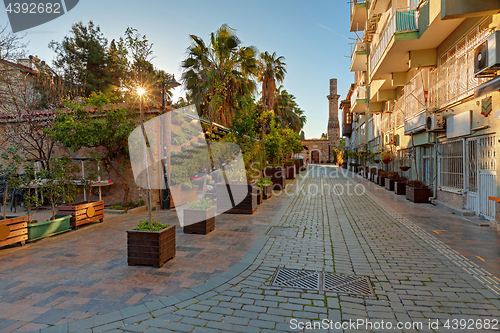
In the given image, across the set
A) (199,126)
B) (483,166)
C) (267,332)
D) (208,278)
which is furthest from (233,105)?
(267,332)

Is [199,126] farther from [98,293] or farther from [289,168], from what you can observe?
[289,168]

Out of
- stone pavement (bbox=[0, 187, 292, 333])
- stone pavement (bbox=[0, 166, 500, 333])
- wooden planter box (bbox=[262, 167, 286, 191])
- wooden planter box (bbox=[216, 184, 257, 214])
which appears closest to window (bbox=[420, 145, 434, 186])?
stone pavement (bbox=[0, 166, 500, 333])

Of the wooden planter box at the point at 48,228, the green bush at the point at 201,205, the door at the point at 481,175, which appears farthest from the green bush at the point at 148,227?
the door at the point at 481,175

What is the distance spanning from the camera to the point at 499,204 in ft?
20.5

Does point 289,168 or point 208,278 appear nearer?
point 208,278

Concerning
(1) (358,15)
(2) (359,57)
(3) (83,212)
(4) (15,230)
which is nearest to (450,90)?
(3) (83,212)

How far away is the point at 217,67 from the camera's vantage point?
42.7 ft

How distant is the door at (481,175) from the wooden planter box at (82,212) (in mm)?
9998

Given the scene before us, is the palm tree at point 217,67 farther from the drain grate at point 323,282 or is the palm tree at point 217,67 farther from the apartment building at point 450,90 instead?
the drain grate at point 323,282

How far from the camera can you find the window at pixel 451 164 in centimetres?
851

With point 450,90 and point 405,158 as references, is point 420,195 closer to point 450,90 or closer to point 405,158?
point 450,90

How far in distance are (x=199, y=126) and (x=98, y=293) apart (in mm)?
7135

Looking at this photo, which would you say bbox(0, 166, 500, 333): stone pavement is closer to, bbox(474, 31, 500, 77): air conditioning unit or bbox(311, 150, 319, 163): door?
bbox(474, 31, 500, 77): air conditioning unit

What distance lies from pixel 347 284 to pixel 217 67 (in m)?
11.6
